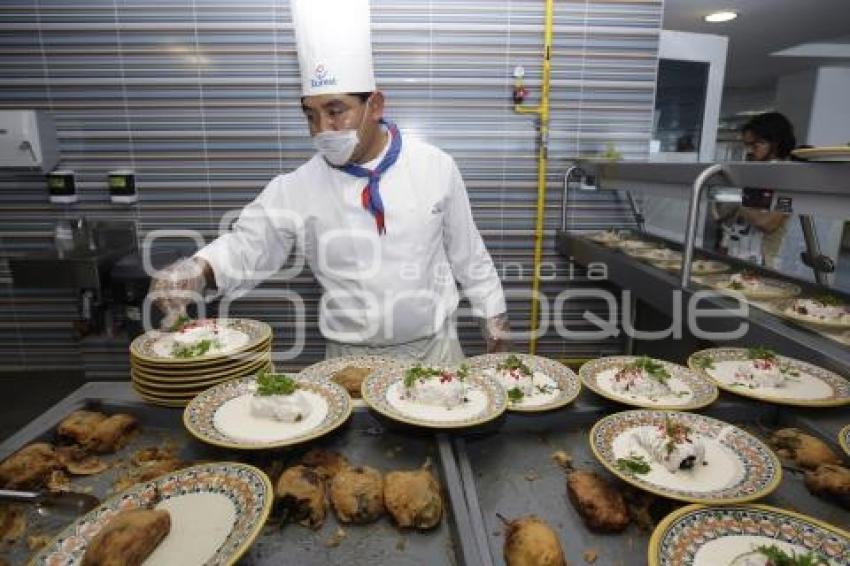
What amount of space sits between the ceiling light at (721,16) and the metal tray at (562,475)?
4563mm

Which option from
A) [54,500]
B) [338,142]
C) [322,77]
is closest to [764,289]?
[338,142]

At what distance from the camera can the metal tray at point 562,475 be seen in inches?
35.3

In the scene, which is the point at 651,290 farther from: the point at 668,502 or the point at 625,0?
the point at 625,0

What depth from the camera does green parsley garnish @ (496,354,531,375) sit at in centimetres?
135

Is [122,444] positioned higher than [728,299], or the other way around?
[728,299]

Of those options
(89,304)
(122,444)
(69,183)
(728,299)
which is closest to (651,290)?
(728,299)

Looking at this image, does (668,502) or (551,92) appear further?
(551,92)

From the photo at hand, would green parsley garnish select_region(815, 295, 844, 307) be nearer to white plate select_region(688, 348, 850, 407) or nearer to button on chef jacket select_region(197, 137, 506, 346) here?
white plate select_region(688, 348, 850, 407)

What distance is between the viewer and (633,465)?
989 mm

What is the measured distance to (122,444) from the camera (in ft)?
3.90

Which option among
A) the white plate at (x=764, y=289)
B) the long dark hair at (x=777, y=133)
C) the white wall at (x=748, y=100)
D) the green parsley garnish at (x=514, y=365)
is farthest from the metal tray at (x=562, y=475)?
the white wall at (x=748, y=100)

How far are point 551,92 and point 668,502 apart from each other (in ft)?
9.53

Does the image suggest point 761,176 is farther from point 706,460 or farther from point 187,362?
point 187,362

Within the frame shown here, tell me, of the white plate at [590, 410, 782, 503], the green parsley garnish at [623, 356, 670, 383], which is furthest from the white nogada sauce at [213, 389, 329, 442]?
the green parsley garnish at [623, 356, 670, 383]
